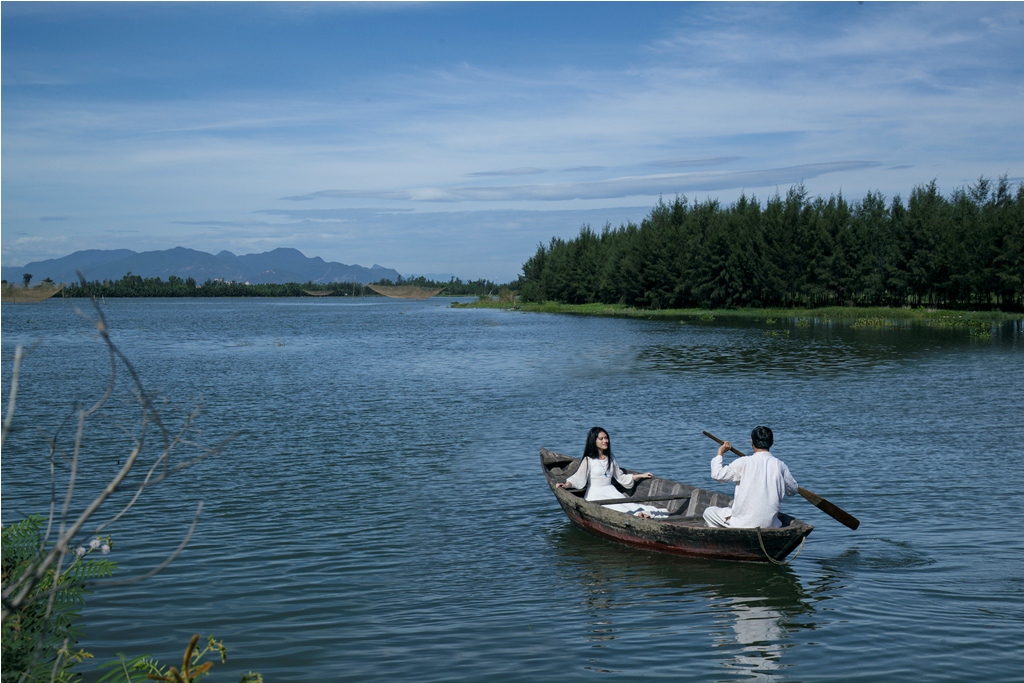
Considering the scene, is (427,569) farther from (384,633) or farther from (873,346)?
(873,346)

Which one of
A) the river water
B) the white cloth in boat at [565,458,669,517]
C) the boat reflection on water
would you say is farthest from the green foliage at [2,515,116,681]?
the white cloth in boat at [565,458,669,517]

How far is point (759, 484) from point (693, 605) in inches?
78.2

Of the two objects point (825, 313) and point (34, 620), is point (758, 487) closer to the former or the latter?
point (34, 620)

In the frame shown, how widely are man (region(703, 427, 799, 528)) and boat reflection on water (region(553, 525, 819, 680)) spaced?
0.72 metres

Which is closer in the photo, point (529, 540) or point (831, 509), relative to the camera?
point (831, 509)

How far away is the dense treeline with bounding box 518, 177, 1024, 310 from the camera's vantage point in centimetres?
7044

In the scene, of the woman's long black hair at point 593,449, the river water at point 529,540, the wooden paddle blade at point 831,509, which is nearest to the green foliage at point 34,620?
the river water at point 529,540

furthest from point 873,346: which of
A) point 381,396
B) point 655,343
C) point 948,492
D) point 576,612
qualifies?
point 576,612

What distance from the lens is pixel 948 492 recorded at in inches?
611

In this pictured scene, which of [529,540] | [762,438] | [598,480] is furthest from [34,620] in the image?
[598,480]

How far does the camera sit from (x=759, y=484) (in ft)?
37.4

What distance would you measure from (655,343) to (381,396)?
26342 millimetres

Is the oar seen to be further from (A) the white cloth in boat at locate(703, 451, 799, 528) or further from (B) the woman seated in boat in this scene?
(B) the woman seated in boat

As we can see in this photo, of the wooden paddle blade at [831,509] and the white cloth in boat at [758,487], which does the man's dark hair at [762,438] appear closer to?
the white cloth in boat at [758,487]
